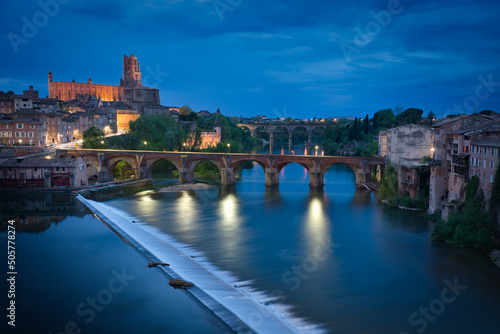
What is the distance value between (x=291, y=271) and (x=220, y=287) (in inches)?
150

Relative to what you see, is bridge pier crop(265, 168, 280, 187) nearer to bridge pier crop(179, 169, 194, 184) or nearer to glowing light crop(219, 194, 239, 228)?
glowing light crop(219, 194, 239, 228)

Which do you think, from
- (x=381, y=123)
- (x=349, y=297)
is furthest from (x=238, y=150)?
(x=349, y=297)

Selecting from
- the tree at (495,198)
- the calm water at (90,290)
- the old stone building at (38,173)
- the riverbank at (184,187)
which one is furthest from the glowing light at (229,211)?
the tree at (495,198)

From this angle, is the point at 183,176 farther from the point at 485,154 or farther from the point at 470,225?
the point at 485,154

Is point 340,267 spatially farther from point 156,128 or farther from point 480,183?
point 156,128

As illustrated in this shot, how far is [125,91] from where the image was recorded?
3413 inches

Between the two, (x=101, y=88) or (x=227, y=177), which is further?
(x=101, y=88)

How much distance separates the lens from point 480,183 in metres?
23.3

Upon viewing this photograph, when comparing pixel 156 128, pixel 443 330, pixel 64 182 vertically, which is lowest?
pixel 443 330

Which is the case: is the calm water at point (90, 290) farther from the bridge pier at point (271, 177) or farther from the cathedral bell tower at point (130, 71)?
the cathedral bell tower at point (130, 71)

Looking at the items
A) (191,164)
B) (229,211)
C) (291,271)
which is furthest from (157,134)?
(291,271)

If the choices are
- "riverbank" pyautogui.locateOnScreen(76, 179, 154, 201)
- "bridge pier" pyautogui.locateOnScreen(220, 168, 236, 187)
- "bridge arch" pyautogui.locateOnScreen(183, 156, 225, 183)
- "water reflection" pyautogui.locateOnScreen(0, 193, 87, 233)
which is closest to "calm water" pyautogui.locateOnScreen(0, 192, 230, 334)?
"water reflection" pyautogui.locateOnScreen(0, 193, 87, 233)

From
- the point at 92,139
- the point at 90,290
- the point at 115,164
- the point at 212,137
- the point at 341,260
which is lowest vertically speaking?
the point at 90,290

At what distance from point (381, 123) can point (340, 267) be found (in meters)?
60.5
